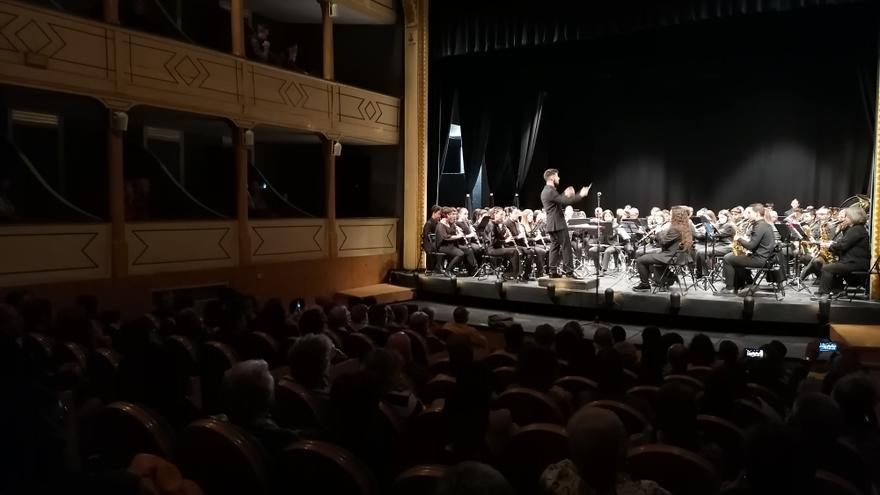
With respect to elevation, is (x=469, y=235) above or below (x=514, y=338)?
above

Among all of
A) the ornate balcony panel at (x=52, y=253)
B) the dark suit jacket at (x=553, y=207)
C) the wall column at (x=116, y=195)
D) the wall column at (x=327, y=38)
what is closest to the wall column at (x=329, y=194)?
the wall column at (x=327, y=38)

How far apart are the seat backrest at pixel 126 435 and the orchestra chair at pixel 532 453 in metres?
1.24

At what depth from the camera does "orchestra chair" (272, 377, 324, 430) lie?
285 cm

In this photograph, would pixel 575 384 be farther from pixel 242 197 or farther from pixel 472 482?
pixel 242 197

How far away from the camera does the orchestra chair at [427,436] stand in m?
2.54

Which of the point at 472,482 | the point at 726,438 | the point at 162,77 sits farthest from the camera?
the point at 162,77

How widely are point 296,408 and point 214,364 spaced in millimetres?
1173

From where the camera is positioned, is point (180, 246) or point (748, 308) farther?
point (180, 246)

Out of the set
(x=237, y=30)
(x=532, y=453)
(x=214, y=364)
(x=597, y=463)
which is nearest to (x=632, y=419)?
(x=532, y=453)

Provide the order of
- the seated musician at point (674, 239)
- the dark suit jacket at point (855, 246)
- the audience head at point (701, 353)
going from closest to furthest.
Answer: the audience head at point (701, 353) → the dark suit jacket at point (855, 246) → the seated musician at point (674, 239)

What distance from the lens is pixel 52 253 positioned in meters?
7.33

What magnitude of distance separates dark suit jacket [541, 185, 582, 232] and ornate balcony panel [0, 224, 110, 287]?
5960 millimetres

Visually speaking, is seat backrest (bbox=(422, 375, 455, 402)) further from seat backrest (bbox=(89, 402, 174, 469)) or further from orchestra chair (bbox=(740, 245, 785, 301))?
orchestra chair (bbox=(740, 245, 785, 301))

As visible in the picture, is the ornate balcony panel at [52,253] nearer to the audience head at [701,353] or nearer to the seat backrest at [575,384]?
the seat backrest at [575,384]
